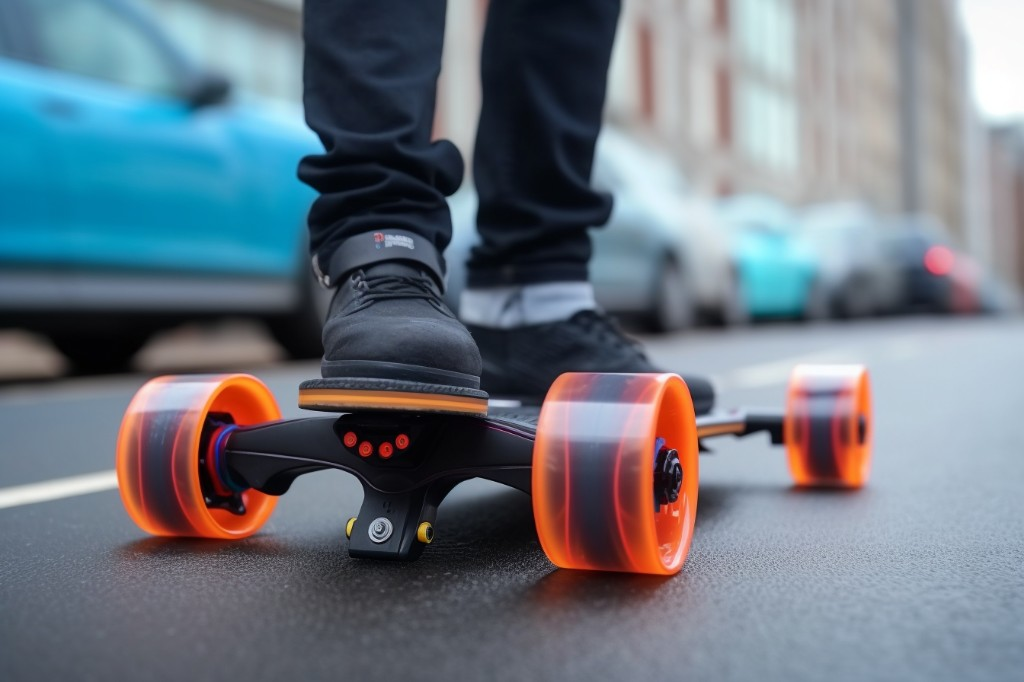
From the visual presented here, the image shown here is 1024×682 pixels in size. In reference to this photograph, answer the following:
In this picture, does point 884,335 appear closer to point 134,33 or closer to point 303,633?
point 134,33

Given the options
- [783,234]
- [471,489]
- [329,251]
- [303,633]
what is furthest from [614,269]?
[303,633]

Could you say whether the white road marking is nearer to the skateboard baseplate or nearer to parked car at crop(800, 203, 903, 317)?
the skateboard baseplate

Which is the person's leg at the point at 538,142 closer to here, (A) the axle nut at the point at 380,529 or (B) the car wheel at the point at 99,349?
(A) the axle nut at the point at 380,529

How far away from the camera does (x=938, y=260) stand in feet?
53.3

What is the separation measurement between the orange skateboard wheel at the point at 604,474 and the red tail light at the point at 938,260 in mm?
15377

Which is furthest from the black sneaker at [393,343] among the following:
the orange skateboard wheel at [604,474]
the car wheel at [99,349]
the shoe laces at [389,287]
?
the car wheel at [99,349]

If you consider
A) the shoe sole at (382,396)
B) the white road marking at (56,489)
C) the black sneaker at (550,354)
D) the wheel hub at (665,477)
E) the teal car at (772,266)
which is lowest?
the white road marking at (56,489)

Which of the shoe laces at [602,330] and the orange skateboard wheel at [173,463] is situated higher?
the shoe laces at [602,330]

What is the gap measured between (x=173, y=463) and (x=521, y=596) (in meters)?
0.57

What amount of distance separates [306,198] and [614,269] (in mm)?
2831

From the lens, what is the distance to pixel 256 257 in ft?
18.2

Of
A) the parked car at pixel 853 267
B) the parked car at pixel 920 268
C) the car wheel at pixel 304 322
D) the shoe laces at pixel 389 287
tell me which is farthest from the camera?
the parked car at pixel 920 268

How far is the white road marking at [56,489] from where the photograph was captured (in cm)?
217

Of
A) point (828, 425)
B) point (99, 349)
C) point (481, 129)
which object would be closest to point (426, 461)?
point (481, 129)
